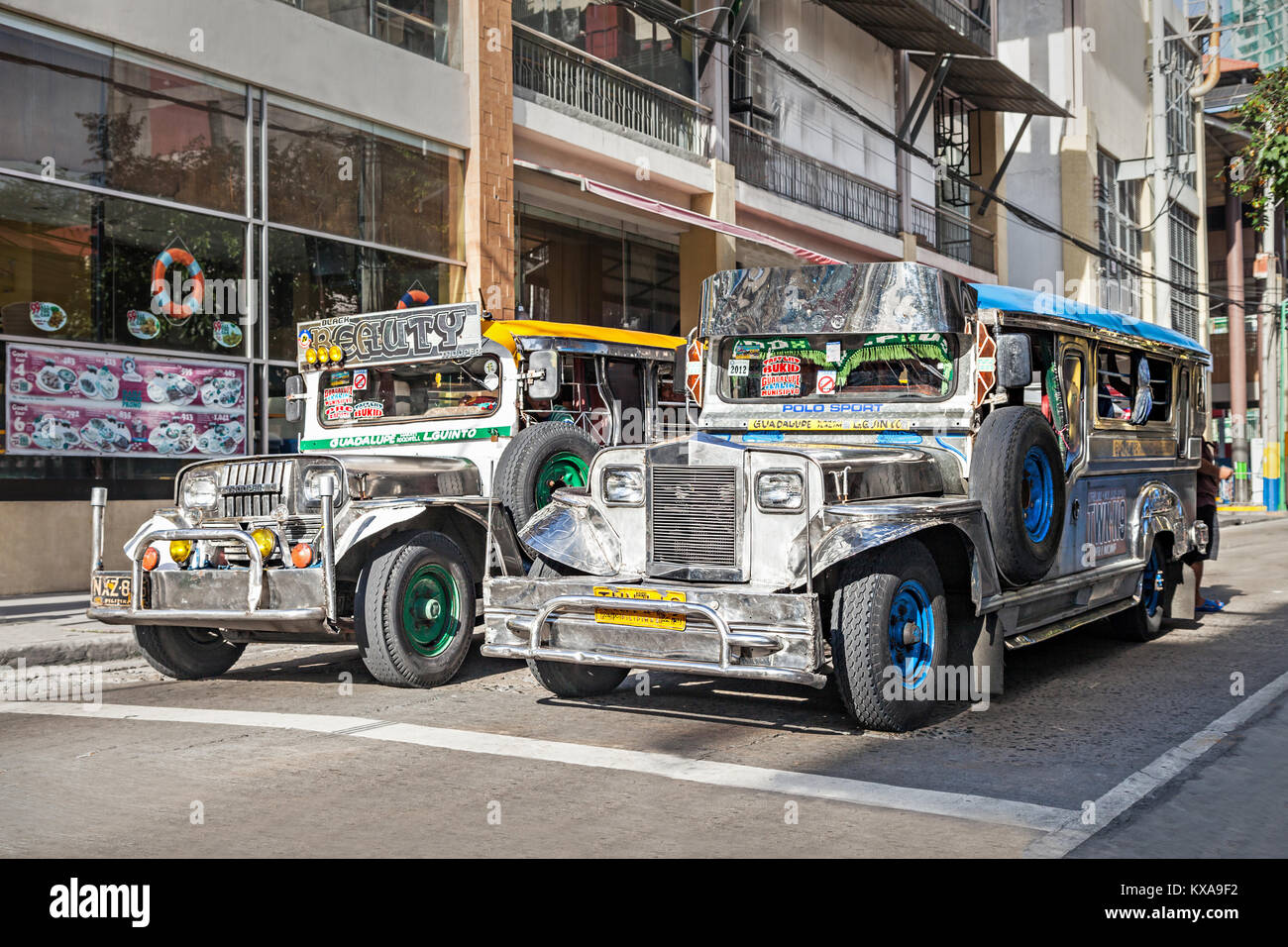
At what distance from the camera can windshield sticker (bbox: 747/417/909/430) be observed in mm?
7809

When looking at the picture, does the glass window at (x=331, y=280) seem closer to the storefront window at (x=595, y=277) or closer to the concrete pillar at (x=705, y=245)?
the storefront window at (x=595, y=277)

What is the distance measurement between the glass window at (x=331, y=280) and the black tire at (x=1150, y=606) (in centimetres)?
939

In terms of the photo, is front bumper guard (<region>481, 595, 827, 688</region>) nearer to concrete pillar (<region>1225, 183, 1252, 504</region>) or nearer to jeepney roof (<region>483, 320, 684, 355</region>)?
jeepney roof (<region>483, 320, 684, 355</region>)

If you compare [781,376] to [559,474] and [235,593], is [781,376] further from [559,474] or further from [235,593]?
[235,593]

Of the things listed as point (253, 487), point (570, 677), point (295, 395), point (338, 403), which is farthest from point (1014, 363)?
point (295, 395)

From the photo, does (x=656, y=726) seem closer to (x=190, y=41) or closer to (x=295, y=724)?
(x=295, y=724)

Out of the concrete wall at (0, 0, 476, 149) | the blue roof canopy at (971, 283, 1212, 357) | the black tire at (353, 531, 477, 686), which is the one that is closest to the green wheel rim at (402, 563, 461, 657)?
the black tire at (353, 531, 477, 686)

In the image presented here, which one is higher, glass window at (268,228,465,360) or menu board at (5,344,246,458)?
glass window at (268,228,465,360)

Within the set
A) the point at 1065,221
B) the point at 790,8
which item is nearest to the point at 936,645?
the point at 790,8

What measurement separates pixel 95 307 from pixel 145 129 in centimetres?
203

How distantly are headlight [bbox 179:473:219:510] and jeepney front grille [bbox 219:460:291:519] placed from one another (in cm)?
7

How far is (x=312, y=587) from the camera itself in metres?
7.39

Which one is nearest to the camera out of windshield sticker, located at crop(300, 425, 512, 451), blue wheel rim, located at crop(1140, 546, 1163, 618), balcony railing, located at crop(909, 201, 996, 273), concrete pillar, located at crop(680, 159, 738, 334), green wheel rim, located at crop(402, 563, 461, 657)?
green wheel rim, located at crop(402, 563, 461, 657)
